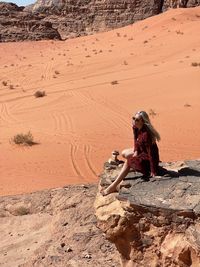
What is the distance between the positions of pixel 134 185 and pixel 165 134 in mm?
7689

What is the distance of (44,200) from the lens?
955 centimetres

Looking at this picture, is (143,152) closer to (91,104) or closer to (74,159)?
(74,159)

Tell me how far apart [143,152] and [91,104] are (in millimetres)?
12233

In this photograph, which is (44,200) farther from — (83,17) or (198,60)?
(83,17)

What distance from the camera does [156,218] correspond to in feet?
18.9

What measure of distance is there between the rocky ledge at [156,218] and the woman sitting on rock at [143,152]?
10cm

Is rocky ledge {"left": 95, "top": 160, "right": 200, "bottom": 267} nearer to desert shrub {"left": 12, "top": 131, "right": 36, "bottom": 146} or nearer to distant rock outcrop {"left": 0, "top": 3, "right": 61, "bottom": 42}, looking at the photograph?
desert shrub {"left": 12, "top": 131, "right": 36, "bottom": 146}

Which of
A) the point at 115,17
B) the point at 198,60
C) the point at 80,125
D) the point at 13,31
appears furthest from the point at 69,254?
the point at 115,17

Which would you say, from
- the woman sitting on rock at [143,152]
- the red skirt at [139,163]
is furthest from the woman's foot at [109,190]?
the red skirt at [139,163]

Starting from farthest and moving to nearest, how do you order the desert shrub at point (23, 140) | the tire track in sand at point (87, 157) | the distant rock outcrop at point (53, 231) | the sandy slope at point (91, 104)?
the desert shrub at point (23, 140) → the sandy slope at point (91, 104) → the tire track in sand at point (87, 157) → the distant rock outcrop at point (53, 231)

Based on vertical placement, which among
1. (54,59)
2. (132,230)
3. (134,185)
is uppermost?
(134,185)

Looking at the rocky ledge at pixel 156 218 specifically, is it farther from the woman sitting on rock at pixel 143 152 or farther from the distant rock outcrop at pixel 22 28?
the distant rock outcrop at pixel 22 28

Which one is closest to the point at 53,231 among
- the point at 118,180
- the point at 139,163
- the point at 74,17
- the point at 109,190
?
the point at 109,190

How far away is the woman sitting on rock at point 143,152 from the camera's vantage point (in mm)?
6336
